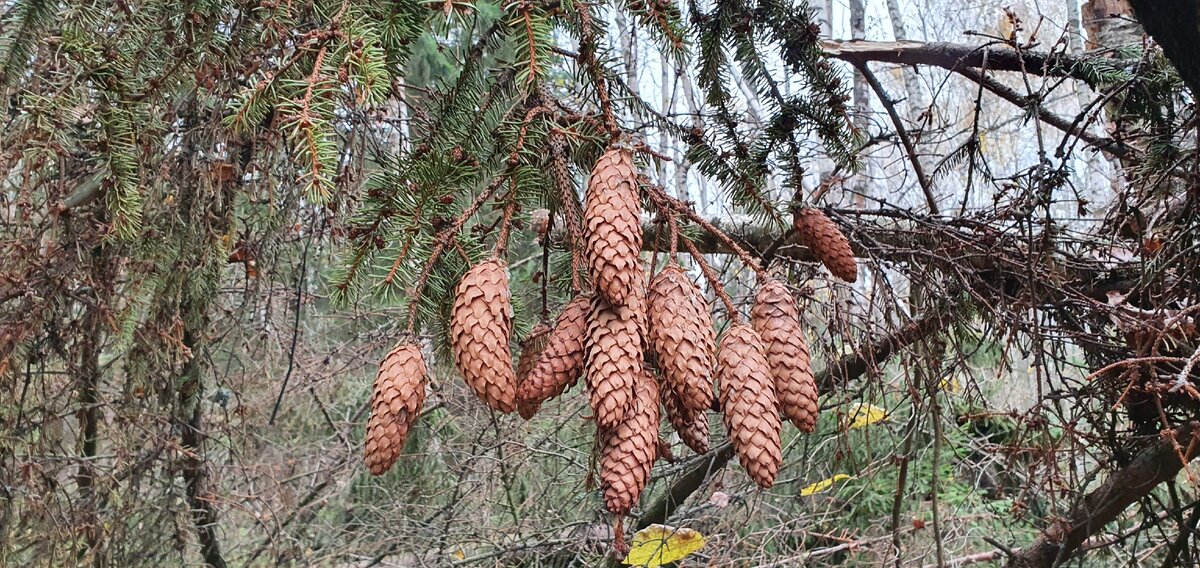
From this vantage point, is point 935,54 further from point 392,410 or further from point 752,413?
point 392,410

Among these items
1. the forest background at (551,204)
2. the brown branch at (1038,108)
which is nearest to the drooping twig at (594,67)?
the forest background at (551,204)

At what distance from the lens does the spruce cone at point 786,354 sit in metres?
0.87

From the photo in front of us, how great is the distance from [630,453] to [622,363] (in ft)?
0.29

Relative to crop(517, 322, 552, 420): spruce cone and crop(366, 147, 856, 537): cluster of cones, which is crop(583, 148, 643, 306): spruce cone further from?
crop(517, 322, 552, 420): spruce cone

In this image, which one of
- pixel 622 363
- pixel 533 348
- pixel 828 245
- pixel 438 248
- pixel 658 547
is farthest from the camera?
pixel 658 547

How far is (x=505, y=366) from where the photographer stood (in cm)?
81

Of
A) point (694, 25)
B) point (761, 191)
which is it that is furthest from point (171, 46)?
point (761, 191)

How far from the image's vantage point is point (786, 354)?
886 millimetres

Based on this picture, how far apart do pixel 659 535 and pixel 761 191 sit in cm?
168

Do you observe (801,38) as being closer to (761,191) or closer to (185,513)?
(761,191)

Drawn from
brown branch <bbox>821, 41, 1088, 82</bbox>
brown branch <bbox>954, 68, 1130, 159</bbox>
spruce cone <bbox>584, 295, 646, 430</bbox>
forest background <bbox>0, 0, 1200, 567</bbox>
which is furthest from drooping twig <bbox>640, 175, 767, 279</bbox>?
brown branch <bbox>821, 41, 1088, 82</bbox>

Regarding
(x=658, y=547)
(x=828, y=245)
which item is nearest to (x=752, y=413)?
(x=828, y=245)

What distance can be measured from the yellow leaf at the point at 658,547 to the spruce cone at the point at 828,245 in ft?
4.84

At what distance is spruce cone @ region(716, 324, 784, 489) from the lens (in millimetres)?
794
